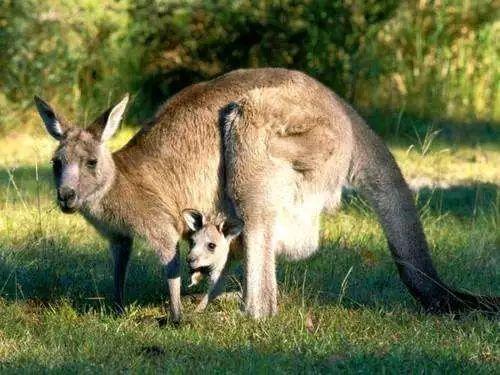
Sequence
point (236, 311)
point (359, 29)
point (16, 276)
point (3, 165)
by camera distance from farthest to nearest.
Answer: point (359, 29) < point (3, 165) < point (16, 276) < point (236, 311)

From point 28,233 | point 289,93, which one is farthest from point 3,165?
point 289,93

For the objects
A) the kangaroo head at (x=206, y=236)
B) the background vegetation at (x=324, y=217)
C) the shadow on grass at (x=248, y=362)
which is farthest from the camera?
the kangaroo head at (x=206, y=236)

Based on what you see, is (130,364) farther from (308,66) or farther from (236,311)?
(308,66)

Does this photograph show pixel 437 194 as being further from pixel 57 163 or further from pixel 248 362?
pixel 248 362

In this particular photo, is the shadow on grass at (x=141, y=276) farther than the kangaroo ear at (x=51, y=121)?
Yes

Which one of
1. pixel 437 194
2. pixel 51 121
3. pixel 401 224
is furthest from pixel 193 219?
pixel 437 194

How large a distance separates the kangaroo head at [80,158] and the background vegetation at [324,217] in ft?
2.19

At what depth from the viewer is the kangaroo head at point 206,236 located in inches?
248

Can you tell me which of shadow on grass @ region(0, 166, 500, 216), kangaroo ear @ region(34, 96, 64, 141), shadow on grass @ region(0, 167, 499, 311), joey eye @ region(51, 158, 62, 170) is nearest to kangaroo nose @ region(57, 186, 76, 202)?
joey eye @ region(51, 158, 62, 170)

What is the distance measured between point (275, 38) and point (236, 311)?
6829 mm

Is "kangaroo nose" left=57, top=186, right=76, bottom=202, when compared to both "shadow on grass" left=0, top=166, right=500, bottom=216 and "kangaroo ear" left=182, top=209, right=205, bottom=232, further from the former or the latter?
"shadow on grass" left=0, top=166, right=500, bottom=216

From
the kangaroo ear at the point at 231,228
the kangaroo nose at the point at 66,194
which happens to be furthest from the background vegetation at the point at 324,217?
the kangaroo nose at the point at 66,194

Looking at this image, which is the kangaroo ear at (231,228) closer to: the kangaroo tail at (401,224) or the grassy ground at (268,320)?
the grassy ground at (268,320)

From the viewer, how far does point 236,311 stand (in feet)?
20.5
